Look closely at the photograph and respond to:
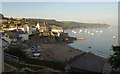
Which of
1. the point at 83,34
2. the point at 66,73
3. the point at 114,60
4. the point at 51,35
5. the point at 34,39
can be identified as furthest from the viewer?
the point at 83,34

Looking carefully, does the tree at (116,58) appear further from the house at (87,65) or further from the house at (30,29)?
the house at (30,29)

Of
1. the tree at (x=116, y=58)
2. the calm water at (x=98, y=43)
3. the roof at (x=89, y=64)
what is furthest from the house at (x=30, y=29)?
the tree at (x=116, y=58)

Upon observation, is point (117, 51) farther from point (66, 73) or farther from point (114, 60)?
point (66, 73)

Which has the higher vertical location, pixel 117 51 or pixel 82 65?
pixel 117 51

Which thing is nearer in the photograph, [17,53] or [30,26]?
[17,53]

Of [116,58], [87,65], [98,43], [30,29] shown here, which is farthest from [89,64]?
[98,43]

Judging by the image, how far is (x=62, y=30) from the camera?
11812 millimetres

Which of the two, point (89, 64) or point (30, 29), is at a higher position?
point (30, 29)

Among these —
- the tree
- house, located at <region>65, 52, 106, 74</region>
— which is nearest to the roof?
house, located at <region>65, 52, 106, 74</region>

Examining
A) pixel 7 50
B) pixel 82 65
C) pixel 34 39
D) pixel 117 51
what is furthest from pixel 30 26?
pixel 117 51

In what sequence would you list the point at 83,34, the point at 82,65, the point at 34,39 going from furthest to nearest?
1. the point at 83,34
2. the point at 34,39
3. the point at 82,65

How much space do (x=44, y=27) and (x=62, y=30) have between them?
1055 millimetres

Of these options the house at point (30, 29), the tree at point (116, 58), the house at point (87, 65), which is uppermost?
the house at point (30, 29)

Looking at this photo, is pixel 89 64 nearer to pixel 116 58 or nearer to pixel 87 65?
pixel 87 65
